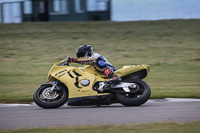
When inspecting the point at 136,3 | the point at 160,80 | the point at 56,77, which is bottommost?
the point at 160,80

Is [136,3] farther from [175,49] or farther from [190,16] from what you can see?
[175,49]

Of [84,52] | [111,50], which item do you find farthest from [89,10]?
[84,52]

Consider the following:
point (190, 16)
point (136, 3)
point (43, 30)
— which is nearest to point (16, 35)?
point (43, 30)

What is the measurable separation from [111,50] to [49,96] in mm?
11002

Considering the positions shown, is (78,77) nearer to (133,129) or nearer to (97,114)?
(97,114)

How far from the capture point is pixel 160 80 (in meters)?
12.6

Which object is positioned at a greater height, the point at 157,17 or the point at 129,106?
the point at 157,17

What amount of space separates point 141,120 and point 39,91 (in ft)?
8.22

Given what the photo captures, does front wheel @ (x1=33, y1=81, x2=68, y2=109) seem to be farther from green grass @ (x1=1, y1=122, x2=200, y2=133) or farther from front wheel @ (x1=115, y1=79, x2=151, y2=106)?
green grass @ (x1=1, y1=122, x2=200, y2=133)

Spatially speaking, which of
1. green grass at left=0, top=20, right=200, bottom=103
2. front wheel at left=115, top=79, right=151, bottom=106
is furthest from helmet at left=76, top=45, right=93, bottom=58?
green grass at left=0, top=20, right=200, bottom=103

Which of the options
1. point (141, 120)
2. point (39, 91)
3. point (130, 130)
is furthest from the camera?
point (39, 91)

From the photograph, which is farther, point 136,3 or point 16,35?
point 136,3

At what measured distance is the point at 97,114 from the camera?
7.48 m

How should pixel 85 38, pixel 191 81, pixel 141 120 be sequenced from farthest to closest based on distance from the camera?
pixel 85 38
pixel 191 81
pixel 141 120
